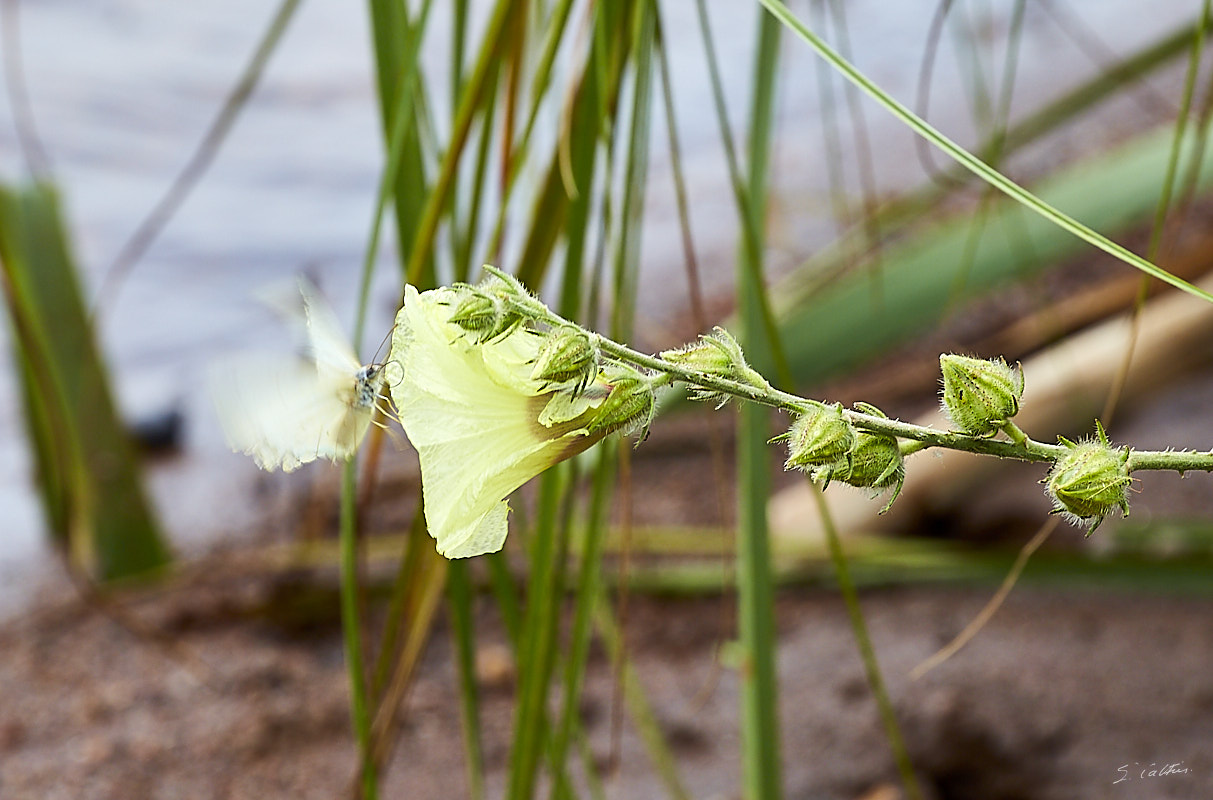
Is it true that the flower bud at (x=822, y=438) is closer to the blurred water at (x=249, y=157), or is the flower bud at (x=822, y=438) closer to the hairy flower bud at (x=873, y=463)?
the hairy flower bud at (x=873, y=463)

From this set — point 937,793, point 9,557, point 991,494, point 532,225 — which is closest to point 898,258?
point 991,494

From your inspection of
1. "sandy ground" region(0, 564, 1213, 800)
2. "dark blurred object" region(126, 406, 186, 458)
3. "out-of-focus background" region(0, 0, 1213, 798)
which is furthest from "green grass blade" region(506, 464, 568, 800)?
"dark blurred object" region(126, 406, 186, 458)

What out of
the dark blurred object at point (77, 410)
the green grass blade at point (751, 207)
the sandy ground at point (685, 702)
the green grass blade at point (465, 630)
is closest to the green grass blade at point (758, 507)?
the green grass blade at point (751, 207)

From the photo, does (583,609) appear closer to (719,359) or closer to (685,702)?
(719,359)

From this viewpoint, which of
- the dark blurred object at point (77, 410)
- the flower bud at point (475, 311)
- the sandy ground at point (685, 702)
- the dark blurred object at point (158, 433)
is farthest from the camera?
the dark blurred object at point (158, 433)

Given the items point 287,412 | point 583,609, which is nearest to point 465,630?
point 583,609

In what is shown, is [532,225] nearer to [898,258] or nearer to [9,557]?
[898,258]
